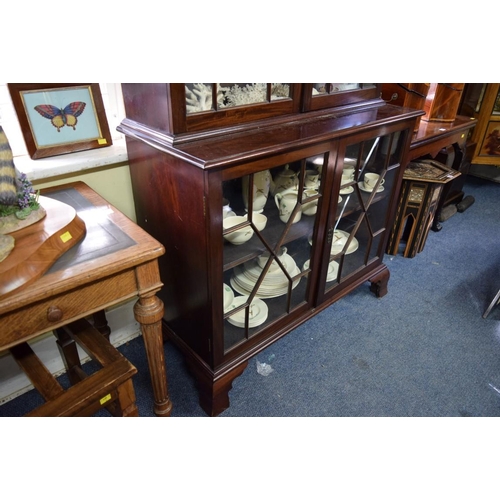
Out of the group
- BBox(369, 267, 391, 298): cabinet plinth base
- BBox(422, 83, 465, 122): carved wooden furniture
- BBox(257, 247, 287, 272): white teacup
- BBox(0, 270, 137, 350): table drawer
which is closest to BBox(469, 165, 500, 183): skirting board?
BBox(422, 83, 465, 122): carved wooden furniture

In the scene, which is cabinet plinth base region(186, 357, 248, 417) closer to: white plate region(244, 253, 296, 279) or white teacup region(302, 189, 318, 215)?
white plate region(244, 253, 296, 279)

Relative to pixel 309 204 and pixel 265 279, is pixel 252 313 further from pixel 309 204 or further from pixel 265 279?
pixel 309 204

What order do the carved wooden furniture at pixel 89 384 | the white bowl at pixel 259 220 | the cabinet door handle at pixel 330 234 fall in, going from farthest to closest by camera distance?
the cabinet door handle at pixel 330 234, the white bowl at pixel 259 220, the carved wooden furniture at pixel 89 384

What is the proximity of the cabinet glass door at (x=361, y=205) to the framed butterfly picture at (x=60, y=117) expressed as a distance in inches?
31.9

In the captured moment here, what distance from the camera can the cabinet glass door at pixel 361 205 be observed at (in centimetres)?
141

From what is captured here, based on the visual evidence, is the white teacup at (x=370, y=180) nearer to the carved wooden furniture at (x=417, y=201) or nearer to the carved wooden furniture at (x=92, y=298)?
the carved wooden furniture at (x=417, y=201)

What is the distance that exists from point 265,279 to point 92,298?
0.66 metres

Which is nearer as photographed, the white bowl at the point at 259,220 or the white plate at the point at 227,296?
the white bowl at the point at 259,220

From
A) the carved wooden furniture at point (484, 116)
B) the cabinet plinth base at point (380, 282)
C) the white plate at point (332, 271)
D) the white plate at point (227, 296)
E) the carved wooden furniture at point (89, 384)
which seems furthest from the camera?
the carved wooden furniture at point (484, 116)

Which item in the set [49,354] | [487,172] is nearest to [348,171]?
[49,354]

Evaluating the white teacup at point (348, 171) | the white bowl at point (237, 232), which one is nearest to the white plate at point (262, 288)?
the white bowl at point (237, 232)

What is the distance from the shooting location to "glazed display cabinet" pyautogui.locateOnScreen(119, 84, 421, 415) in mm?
1032

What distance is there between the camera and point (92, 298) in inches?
36.4

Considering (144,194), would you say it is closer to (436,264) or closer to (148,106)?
(148,106)
